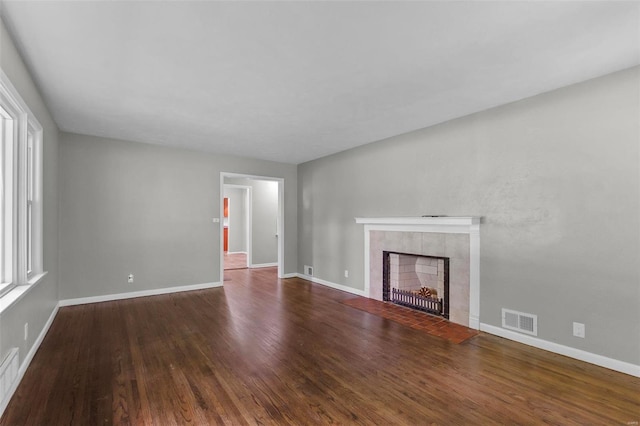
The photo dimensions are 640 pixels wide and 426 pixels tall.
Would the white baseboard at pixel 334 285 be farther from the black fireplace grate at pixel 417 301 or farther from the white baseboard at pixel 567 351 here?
the white baseboard at pixel 567 351

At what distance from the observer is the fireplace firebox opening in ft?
13.7

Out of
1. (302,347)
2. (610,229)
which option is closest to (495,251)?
(610,229)

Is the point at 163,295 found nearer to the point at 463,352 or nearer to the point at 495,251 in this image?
the point at 463,352

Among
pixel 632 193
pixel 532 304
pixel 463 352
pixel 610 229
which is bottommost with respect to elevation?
pixel 463 352

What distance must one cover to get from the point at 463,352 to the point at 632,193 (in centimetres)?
204

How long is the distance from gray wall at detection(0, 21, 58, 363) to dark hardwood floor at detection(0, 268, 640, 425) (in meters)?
0.32

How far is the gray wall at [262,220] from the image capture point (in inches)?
330

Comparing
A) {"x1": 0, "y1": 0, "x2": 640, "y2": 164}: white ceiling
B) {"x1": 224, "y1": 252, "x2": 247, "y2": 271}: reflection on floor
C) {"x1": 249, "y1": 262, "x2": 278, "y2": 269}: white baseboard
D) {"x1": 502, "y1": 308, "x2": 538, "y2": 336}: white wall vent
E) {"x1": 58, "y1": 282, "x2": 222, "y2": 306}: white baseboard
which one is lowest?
{"x1": 224, "y1": 252, "x2": 247, "y2": 271}: reflection on floor

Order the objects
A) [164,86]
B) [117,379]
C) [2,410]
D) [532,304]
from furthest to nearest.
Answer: [532,304]
[164,86]
[117,379]
[2,410]

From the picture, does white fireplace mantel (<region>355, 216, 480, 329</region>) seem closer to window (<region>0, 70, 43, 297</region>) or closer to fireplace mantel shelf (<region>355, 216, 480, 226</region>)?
fireplace mantel shelf (<region>355, 216, 480, 226</region>)

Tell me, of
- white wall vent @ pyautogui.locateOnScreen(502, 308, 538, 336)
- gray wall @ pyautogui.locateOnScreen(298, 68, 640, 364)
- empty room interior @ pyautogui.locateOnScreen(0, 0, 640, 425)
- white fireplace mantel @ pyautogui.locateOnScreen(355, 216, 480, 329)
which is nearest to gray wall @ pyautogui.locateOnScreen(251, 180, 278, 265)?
empty room interior @ pyautogui.locateOnScreen(0, 0, 640, 425)

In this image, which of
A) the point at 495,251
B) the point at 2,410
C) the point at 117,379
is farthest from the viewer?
the point at 495,251

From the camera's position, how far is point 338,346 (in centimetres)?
322

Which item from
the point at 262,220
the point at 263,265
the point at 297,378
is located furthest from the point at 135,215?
the point at 297,378
